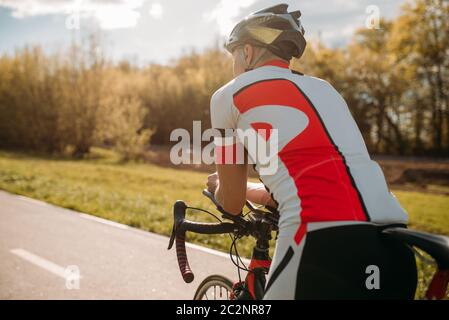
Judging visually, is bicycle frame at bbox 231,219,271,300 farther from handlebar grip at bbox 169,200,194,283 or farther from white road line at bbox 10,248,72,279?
white road line at bbox 10,248,72,279

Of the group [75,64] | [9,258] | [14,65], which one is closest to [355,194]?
[9,258]

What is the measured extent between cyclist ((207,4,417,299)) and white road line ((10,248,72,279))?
4.29 meters

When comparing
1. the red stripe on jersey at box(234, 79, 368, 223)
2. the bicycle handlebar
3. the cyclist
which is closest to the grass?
the bicycle handlebar

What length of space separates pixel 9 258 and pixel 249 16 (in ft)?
17.8

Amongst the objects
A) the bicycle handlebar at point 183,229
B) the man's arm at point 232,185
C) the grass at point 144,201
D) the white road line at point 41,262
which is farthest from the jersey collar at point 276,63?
the grass at point 144,201

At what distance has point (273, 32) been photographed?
5.89 feet

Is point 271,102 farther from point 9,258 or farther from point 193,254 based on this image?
point 9,258

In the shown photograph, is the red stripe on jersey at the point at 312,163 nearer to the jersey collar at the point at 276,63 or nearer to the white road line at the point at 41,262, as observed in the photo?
the jersey collar at the point at 276,63

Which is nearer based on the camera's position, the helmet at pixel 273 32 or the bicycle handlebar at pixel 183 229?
the helmet at pixel 273 32

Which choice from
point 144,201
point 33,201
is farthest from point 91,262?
point 33,201

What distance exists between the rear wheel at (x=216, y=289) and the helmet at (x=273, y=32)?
156cm

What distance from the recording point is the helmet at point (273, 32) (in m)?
1.80

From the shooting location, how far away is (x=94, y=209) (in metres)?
9.46

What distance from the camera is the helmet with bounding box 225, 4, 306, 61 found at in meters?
1.80
